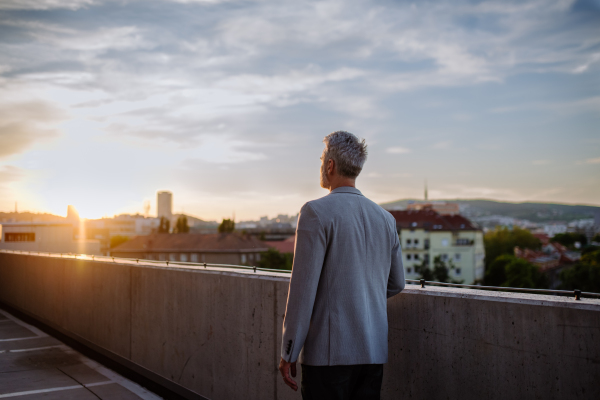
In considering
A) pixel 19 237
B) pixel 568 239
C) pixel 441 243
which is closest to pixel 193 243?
pixel 441 243

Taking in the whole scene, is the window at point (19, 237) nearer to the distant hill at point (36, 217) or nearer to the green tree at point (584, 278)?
the distant hill at point (36, 217)

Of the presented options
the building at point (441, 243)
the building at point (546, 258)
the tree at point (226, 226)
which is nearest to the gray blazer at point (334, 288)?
the building at point (441, 243)

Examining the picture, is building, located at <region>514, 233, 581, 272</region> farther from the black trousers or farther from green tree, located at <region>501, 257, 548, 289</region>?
the black trousers

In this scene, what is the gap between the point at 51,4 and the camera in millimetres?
11672

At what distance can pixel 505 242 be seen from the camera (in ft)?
484

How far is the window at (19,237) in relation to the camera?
25.5 m

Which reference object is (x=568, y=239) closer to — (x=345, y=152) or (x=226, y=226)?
(x=226, y=226)

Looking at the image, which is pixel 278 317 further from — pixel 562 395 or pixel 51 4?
pixel 51 4

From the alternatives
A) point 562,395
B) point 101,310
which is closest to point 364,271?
point 562,395

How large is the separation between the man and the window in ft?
85.4

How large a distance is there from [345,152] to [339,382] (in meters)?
1.16

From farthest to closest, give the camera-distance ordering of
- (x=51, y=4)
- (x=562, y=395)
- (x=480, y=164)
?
(x=480, y=164), (x=51, y=4), (x=562, y=395)

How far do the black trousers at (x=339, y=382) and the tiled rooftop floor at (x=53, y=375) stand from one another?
12.1 feet

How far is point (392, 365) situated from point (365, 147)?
1.42m
